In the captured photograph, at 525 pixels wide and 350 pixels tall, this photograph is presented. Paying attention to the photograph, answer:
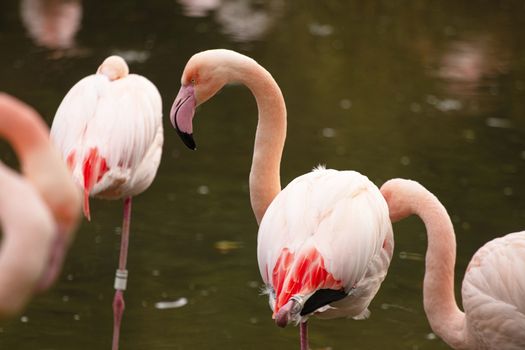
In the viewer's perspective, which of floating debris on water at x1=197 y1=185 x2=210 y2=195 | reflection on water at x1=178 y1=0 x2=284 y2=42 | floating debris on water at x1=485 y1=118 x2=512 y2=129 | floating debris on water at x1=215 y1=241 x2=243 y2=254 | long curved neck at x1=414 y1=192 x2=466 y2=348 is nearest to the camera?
long curved neck at x1=414 y1=192 x2=466 y2=348

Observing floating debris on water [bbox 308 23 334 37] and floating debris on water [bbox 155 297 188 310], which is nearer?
floating debris on water [bbox 155 297 188 310]

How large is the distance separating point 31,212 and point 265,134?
242 centimetres

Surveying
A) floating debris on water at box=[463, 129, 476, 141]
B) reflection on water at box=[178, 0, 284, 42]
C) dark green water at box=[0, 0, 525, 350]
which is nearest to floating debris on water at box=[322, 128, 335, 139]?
dark green water at box=[0, 0, 525, 350]

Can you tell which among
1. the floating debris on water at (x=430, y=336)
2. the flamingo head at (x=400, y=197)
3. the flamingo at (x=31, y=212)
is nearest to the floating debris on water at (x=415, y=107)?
the floating debris on water at (x=430, y=336)

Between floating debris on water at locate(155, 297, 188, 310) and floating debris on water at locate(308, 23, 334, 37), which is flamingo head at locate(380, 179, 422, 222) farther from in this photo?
floating debris on water at locate(308, 23, 334, 37)

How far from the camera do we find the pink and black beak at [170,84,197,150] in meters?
3.70

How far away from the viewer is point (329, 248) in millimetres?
3221

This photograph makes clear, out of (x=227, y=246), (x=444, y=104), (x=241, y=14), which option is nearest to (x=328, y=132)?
(x=444, y=104)

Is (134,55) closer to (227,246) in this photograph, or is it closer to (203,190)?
(203,190)

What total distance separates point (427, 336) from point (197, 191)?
226 cm

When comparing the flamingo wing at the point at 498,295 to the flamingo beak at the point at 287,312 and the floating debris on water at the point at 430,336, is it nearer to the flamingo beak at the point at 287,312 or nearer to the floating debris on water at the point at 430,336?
the flamingo beak at the point at 287,312

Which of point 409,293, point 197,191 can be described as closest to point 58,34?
point 197,191

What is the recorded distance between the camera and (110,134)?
427cm

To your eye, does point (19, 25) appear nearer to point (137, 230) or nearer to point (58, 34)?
point (58, 34)
